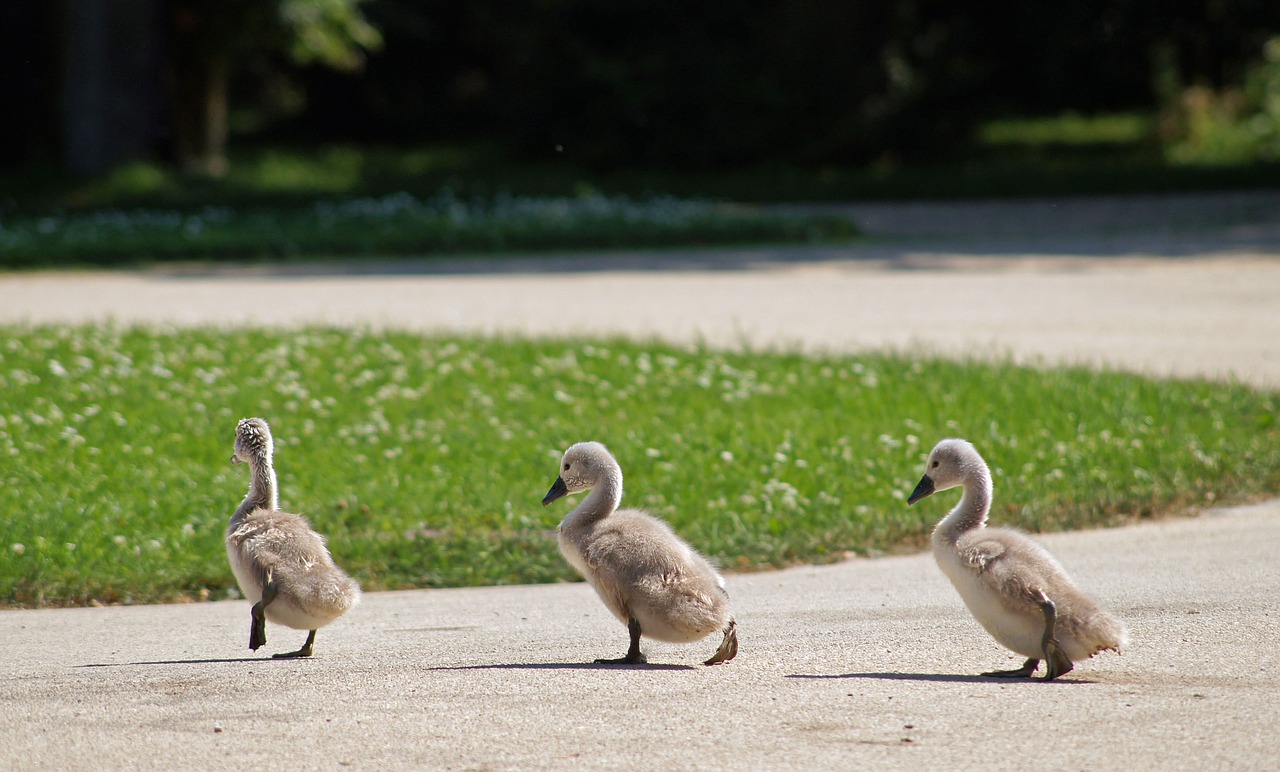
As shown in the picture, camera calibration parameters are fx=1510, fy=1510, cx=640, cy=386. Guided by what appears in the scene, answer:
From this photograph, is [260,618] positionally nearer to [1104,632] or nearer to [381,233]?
[1104,632]

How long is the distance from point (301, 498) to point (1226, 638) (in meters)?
4.77

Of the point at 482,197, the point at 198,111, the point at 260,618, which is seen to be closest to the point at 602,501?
the point at 260,618

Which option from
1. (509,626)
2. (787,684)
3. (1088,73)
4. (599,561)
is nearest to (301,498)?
(509,626)

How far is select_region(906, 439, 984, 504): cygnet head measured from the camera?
5.31 m

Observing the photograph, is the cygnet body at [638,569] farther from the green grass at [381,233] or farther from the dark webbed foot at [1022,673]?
the green grass at [381,233]

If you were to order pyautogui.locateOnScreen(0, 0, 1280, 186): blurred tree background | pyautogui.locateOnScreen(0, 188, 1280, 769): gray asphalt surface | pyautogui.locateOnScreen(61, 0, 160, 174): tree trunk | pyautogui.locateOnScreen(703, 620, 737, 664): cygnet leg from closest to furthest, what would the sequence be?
pyautogui.locateOnScreen(0, 188, 1280, 769): gray asphalt surface, pyautogui.locateOnScreen(703, 620, 737, 664): cygnet leg, pyautogui.locateOnScreen(61, 0, 160, 174): tree trunk, pyautogui.locateOnScreen(0, 0, 1280, 186): blurred tree background

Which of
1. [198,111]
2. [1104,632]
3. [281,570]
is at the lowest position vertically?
[198,111]

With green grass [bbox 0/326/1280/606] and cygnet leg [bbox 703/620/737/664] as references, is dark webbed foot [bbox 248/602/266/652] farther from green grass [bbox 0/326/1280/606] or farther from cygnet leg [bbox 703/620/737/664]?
green grass [bbox 0/326/1280/606]

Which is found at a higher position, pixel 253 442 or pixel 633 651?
pixel 253 442

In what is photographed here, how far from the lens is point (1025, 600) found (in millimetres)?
4867

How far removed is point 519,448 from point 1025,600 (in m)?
4.62

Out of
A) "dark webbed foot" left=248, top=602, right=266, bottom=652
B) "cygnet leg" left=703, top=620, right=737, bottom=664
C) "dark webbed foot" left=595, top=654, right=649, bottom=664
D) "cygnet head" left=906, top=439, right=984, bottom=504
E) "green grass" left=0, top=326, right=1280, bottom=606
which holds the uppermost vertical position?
"cygnet head" left=906, top=439, right=984, bottom=504

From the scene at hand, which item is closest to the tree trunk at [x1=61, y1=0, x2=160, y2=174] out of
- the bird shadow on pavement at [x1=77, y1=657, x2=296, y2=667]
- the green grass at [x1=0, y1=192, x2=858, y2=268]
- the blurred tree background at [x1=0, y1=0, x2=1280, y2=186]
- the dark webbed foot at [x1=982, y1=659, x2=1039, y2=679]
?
the blurred tree background at [x1=0, y1=0, x2=1280, y2=186]

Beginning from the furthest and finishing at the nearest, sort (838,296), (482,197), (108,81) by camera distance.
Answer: (482,197) → (108,81) → (838,296)
